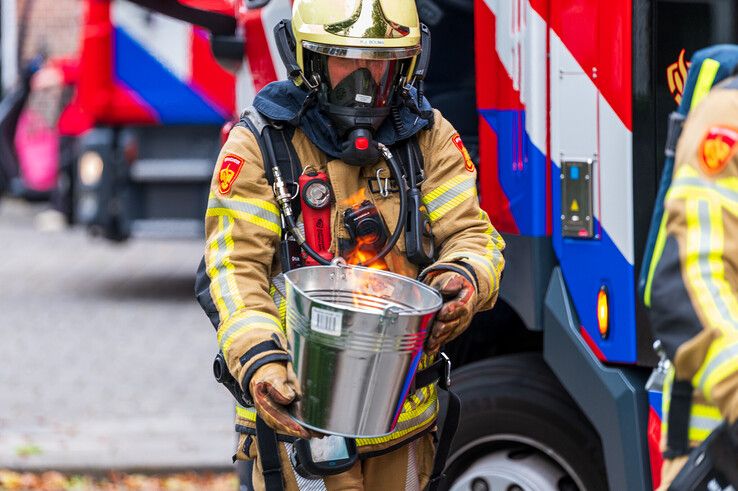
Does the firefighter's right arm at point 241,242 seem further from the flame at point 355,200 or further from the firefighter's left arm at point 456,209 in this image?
the firefighter's left arm at point 456,209

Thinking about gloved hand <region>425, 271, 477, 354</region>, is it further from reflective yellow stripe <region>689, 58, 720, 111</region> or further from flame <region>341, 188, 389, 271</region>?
reflective yellow stripe <region>689, 58, 720, 111</region>

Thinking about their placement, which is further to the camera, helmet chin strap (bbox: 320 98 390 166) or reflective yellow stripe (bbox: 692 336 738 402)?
helmet chin strap (bbox: 320 98 390 166)

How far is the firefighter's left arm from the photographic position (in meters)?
3.06

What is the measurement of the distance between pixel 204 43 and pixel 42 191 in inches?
210

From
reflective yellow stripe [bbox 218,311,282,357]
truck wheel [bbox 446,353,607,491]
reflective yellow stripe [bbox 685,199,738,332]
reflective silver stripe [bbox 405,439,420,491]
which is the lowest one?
truck wheel [bbox 446,353,607,491]

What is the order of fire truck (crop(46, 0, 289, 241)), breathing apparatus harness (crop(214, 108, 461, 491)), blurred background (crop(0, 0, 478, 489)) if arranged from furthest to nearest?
1. fire truck (crop(46, 0, 289, 241))
2. blurred background (crop(0, 0, 478, 489))
3. breathing apparatus harness (crop(214, 108, 461, 491))

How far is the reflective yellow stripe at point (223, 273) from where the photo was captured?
2.93 meters

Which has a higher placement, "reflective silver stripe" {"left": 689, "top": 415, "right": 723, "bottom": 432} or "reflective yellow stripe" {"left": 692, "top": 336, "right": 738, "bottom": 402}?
"reflective yellow stripe" {"left": 692, "top": 336, "right": 738, "bottom": 402}

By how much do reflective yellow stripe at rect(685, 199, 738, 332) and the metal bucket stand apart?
702 millimetres

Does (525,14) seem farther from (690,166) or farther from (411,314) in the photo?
(690,166)

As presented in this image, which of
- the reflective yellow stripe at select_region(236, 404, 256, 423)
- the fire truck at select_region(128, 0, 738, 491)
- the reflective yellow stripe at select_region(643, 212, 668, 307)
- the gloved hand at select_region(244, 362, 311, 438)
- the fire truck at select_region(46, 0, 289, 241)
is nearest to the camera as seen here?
the reflective yellow stripe at select_region(643, 212, 668, 307)

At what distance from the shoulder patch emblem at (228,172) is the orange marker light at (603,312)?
3.55ft

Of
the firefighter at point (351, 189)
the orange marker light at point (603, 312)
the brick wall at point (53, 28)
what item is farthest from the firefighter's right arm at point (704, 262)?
the brick wall at point (53, 28)

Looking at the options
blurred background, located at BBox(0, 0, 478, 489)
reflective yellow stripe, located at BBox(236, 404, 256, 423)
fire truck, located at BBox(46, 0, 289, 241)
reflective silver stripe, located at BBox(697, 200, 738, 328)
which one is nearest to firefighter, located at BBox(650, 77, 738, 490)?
reflective silver stripe, located at BBox(697, 200, 738, 328)
